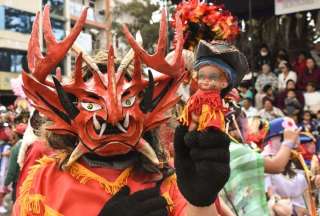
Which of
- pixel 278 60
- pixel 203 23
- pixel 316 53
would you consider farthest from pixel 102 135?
pixel 316 53

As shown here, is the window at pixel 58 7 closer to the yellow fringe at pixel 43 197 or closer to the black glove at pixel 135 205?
the yellow fringe at pixel 43 197

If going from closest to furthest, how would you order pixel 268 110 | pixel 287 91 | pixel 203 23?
pixel 203 23
pixel 268 110
pixel 287 91

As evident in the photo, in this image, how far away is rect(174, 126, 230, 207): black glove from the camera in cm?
152

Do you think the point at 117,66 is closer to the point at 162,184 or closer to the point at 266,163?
the point at 162,184

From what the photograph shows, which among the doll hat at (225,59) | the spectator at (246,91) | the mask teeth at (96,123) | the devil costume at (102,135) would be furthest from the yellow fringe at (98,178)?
the spectator at (246,91)

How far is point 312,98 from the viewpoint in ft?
31.3

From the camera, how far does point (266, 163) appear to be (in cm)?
323

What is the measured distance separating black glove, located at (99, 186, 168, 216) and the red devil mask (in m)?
0.18

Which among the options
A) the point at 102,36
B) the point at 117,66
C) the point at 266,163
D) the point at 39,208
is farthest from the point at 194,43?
the point at 102,36

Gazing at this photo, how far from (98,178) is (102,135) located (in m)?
0.21

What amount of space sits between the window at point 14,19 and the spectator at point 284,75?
62.8 ft

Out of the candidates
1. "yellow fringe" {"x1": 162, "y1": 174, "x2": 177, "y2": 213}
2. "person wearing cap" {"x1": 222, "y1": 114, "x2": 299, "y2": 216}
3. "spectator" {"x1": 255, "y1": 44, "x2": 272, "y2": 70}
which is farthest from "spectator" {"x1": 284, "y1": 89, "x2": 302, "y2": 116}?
"yellow fringe" {"x1": 162, "y1": 174, "x2": 177, "y2": 213}

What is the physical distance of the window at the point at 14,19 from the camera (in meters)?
27.2

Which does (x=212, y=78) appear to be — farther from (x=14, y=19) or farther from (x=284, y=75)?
(x=14, y=19)
